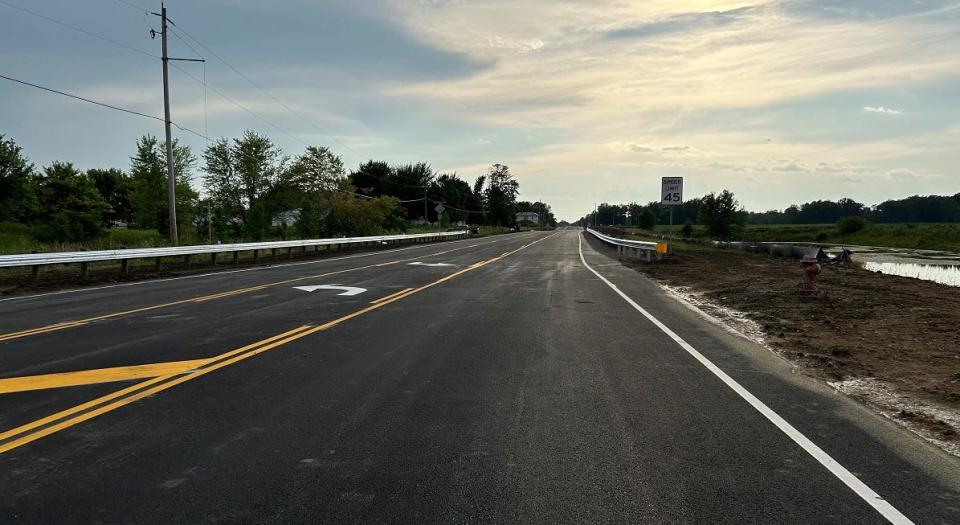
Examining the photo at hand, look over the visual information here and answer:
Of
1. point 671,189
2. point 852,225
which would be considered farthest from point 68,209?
point 852,225

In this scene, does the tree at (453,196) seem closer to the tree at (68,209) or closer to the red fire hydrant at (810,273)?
the tree at (68,209)

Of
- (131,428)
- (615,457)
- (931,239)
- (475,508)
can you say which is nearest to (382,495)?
(475,508)

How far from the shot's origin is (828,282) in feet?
53.9

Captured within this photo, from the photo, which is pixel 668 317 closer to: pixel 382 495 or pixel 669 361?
pixel 669 361

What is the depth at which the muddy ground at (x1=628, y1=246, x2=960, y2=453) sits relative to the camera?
18.1ft

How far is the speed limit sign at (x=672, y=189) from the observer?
2307cm

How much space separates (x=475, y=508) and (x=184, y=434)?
103 inches

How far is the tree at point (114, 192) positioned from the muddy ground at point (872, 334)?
10751 centimetres

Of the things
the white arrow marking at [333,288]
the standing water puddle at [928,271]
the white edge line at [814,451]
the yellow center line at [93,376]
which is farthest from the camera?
the standing water puddle at [928,271]

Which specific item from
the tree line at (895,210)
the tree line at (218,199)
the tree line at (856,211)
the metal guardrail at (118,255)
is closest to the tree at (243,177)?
the tree line at (218,199)

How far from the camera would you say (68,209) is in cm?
5978

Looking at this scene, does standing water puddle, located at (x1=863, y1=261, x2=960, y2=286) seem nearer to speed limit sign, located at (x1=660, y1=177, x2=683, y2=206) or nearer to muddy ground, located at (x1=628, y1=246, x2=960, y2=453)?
muddy ground, located at (x1=628, y1=246, x2=960, y2=453)

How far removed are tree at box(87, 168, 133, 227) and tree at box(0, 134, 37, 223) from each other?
95.6 ft

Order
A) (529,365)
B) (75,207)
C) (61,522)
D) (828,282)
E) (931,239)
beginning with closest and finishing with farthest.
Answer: (61,522) → (529,365) → (828,282) → (931,239) → (75,207)
